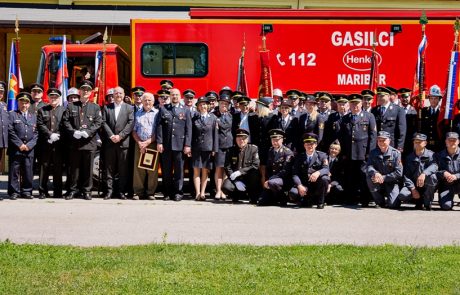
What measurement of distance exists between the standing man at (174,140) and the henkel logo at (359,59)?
3900 millimetres

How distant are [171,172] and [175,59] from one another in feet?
9.85

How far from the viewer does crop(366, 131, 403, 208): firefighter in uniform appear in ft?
43.0

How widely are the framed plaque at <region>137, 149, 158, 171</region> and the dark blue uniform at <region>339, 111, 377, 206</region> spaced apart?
328 centimetres

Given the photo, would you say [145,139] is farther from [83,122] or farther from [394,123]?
[394,123]

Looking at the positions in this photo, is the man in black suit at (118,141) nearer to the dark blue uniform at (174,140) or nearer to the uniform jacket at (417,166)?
the dark blue uniform at (174,140)

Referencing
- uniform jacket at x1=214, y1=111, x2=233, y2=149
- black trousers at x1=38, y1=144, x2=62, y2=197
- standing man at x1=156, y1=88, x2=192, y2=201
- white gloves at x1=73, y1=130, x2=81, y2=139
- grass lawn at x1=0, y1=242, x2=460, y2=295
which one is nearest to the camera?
grass lawn at x1=0, y1=242, x2=460, y2=295

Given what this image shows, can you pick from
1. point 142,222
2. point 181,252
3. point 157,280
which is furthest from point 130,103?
point 157,280

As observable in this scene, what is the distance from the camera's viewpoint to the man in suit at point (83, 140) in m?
13.8

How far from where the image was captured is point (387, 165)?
13203 mm

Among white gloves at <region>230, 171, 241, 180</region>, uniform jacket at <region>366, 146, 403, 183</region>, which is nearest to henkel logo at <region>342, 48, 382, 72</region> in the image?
uniform jacket at <region>366, 146, 403, 183</region>

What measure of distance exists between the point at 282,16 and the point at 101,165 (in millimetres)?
4939

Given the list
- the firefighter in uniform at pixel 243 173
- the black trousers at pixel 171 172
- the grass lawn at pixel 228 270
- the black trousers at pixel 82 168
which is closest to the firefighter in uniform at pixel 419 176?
the firefighter in uniform at pixel 243 173

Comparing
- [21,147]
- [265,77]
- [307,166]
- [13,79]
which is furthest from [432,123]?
[13,79]

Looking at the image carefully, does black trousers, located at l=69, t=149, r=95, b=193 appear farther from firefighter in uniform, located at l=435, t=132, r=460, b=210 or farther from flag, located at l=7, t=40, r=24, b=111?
firefighter in uniform, located at l=435, t=132, r=460, b=210
